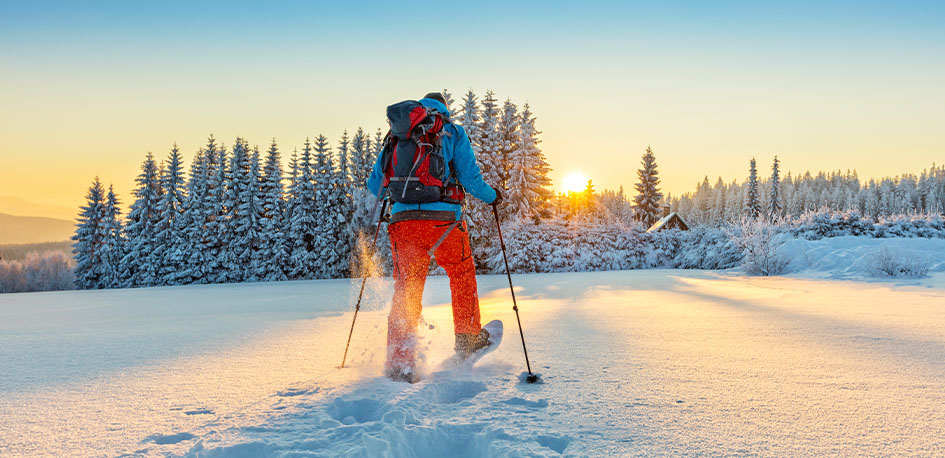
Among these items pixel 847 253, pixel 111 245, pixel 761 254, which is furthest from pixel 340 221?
pixel 847 253

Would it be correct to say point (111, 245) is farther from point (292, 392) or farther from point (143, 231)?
point (292, 392)

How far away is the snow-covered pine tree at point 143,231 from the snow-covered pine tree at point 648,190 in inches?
1582

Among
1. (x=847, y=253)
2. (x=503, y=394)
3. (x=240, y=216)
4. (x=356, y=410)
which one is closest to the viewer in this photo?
(x=356, y=410)

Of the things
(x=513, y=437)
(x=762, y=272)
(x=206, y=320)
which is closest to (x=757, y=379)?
(x=513, y=437)

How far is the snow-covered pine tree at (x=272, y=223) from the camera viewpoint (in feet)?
91.0

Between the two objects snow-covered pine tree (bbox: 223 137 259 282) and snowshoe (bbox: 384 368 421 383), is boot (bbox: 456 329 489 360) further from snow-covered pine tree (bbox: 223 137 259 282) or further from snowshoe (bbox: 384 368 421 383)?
snow-covered pine tree (bbox: 223 137 259 282)

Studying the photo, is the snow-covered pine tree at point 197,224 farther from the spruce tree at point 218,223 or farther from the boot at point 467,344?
the boot at point 467,344

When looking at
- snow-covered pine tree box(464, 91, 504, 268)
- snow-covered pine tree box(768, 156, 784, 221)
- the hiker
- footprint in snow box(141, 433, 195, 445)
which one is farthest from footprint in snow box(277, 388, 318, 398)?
snow-covered pine tree box(768, 156, 784, 221)

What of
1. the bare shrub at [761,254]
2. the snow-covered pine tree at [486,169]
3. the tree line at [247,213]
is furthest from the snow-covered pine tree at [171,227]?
the bare shrub at [761,254]

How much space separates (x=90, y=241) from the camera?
3058 centimetres

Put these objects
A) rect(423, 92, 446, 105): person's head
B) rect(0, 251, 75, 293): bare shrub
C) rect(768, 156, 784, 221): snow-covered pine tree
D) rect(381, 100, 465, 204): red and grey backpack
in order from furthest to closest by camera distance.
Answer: rect(768, 156, 784, 221): snow-covered pine tree → rect(0, 251, 75, 293): bare shrub → rect(423, 92, 446, 105): person's head → rect(381, 100, 465, 204): red and grey backpack

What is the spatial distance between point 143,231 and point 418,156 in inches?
1300

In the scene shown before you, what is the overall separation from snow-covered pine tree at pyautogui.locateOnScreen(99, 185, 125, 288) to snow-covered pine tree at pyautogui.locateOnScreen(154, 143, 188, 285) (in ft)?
9.54

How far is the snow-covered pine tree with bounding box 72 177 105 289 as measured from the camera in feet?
97.5
